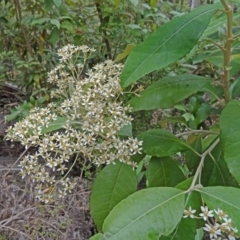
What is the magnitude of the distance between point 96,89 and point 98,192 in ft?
0.63

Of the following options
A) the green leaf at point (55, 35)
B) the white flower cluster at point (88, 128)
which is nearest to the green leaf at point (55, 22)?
the green leaf at point (55, 35)

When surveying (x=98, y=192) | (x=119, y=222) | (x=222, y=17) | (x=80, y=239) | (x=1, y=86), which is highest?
(x=222, y=17)

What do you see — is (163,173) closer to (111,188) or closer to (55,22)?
(111,188)

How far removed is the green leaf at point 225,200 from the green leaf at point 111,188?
0.18 m

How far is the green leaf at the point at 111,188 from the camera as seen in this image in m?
0.68

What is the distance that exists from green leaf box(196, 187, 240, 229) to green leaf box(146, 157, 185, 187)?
0.55 feet

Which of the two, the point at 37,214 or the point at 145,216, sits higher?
the point at 145,216

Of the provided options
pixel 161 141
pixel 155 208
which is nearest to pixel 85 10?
pixel 161 141

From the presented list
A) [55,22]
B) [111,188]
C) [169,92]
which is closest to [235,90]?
[169,92]

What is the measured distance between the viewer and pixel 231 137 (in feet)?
1.92

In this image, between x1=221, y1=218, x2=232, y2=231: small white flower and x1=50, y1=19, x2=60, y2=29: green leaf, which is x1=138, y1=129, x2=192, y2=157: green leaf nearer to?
x1=221, y1=218, x2=232, y2=231: small white flower

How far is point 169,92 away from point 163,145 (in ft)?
0.34

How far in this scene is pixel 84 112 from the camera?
2.17ft

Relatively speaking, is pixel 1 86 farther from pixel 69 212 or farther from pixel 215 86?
pixel 215 86
